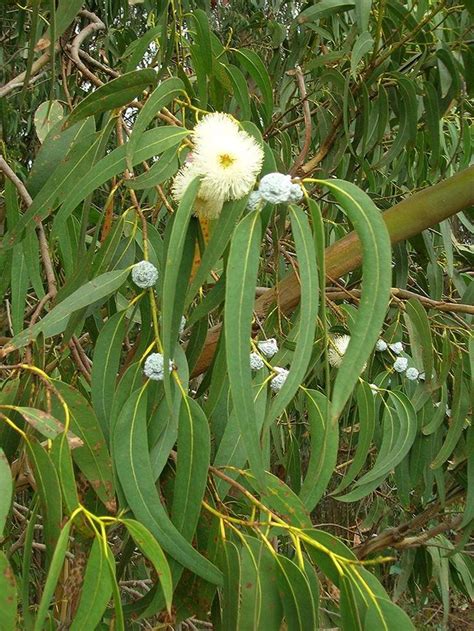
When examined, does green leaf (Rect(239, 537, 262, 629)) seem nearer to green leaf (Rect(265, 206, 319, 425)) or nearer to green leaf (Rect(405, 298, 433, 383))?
green leaf (Rect(265, 206, 319, 425))

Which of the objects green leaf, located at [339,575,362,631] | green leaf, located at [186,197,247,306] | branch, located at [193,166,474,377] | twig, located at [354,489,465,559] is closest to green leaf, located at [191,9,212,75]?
branch, located at [193,166,474,377]

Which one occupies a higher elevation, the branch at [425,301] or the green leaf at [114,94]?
the green leaf at [114,94]

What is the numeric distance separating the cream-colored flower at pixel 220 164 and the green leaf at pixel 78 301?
0.10 m

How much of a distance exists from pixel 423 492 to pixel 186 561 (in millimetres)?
1011

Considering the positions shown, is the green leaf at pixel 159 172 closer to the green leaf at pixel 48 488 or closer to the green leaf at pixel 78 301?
the green leaf at pixel 78 301

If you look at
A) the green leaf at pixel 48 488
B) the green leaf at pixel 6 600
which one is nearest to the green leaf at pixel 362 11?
the green leaf at pixel 48 488

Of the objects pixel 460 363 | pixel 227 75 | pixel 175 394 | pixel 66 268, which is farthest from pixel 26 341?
pixel 460 363

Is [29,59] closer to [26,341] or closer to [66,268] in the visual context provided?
[26,341]

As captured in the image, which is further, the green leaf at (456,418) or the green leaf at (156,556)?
the green leaf at (456,418)

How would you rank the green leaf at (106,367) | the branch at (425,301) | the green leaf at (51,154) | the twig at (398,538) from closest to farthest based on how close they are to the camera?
the green leaf at (106,367) → the green leaf at (51,154) → the branch at (425,301) → the twig at (398,538)

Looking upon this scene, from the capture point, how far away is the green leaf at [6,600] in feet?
1.73

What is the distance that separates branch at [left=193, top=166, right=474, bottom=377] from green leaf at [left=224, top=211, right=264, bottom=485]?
15.1 inches

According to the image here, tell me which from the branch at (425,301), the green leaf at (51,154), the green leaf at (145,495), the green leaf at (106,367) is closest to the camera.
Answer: the green leaf at (145,495)

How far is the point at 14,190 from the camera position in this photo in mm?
1059
